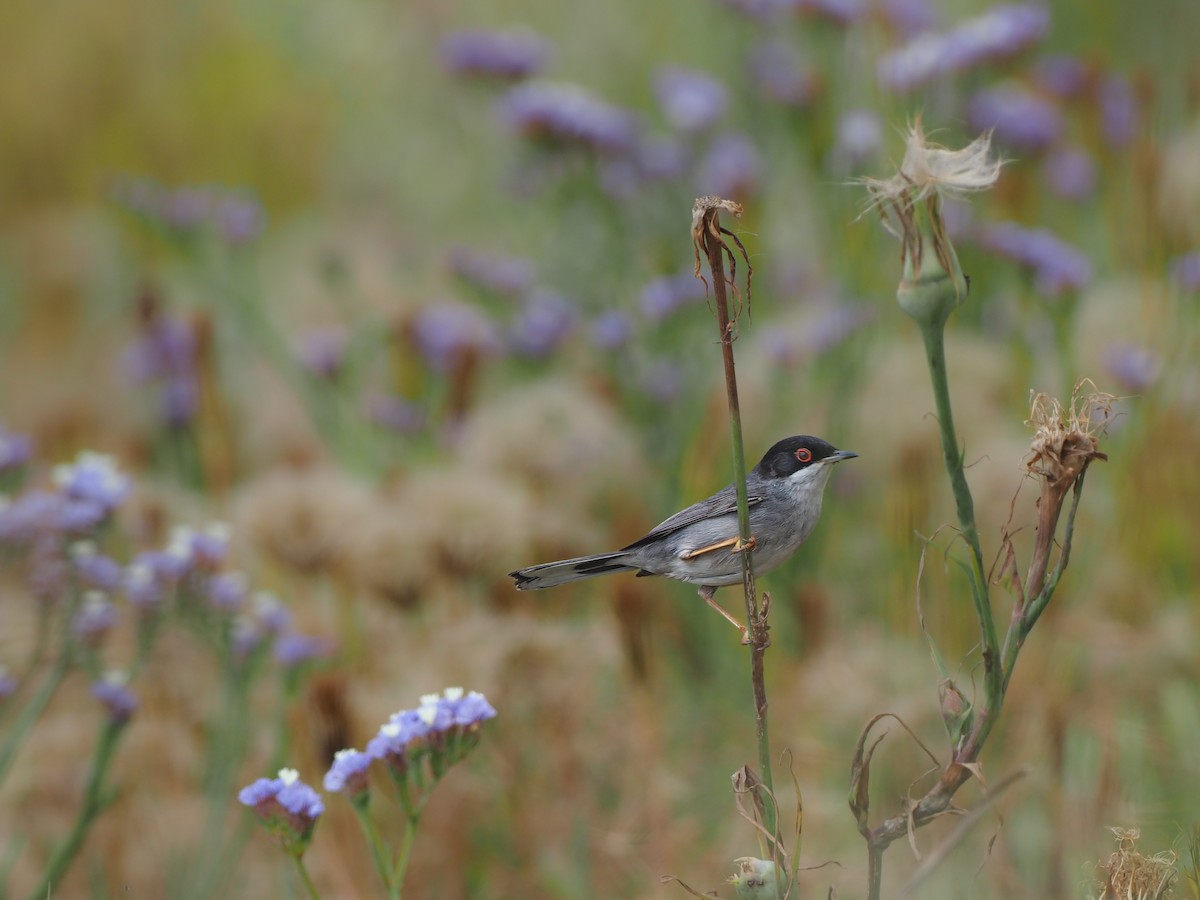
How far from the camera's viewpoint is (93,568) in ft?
11.5

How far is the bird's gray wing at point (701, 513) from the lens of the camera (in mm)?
2350

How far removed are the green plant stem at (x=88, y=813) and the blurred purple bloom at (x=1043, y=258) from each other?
3.40 meters

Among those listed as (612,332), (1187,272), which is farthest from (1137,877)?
(612,332)

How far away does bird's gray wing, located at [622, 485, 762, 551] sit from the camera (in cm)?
235

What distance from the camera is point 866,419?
5402 mm

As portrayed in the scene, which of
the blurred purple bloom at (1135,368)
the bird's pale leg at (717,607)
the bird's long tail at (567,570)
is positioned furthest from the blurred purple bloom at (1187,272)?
the bird's long tail at (567,570)

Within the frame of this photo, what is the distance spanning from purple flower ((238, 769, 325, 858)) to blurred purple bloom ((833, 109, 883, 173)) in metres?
3.96

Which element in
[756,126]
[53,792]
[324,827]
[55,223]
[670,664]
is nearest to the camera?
[324,827]

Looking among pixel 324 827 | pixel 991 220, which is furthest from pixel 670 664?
pixel 991 220

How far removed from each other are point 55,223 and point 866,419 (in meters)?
6.15

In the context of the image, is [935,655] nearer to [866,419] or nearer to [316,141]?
[866,419]

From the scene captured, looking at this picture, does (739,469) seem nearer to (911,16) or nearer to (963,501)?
(963,501)

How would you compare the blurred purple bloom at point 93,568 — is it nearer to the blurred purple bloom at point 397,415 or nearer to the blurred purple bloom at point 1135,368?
the blurred purple bloom at point 397,415

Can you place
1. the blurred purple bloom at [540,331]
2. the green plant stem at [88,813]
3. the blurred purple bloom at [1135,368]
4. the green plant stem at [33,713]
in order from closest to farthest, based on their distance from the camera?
the green plant stem at [88,813], the green plant stem at [33,713], the blurred purple bloom at [1135,368], the blurred purple bloom at [540,331]
